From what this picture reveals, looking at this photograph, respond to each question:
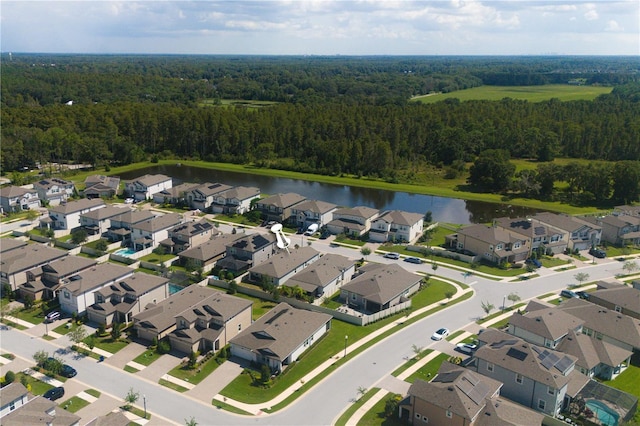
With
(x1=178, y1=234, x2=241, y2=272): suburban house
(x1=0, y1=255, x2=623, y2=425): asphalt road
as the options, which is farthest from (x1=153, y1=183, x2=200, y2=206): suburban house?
(x1=0, y1=255, x2=623, y2=425): asphalt road

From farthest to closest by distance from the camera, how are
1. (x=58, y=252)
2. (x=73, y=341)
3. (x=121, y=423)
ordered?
(x=58, y=252)
(x=73, y=341)
(x=121, y=423)

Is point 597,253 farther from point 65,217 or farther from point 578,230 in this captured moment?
point 65,217

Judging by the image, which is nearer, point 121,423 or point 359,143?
point 121,423

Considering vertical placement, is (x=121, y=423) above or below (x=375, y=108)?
below

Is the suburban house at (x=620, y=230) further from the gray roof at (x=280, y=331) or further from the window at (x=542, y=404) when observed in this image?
the gray roof at (x=280, y=331)

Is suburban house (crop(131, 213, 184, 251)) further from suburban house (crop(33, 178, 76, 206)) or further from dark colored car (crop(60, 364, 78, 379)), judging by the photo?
suburban house (crop(33, 178, 76, 206))

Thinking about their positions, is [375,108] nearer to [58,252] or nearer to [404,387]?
[58,252]

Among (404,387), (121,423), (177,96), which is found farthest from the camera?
(177,96)

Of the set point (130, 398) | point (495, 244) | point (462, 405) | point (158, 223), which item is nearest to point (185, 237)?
point (158, 223)

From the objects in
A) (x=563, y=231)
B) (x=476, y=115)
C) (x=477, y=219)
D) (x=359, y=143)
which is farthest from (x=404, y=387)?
(x=476, y=115)
